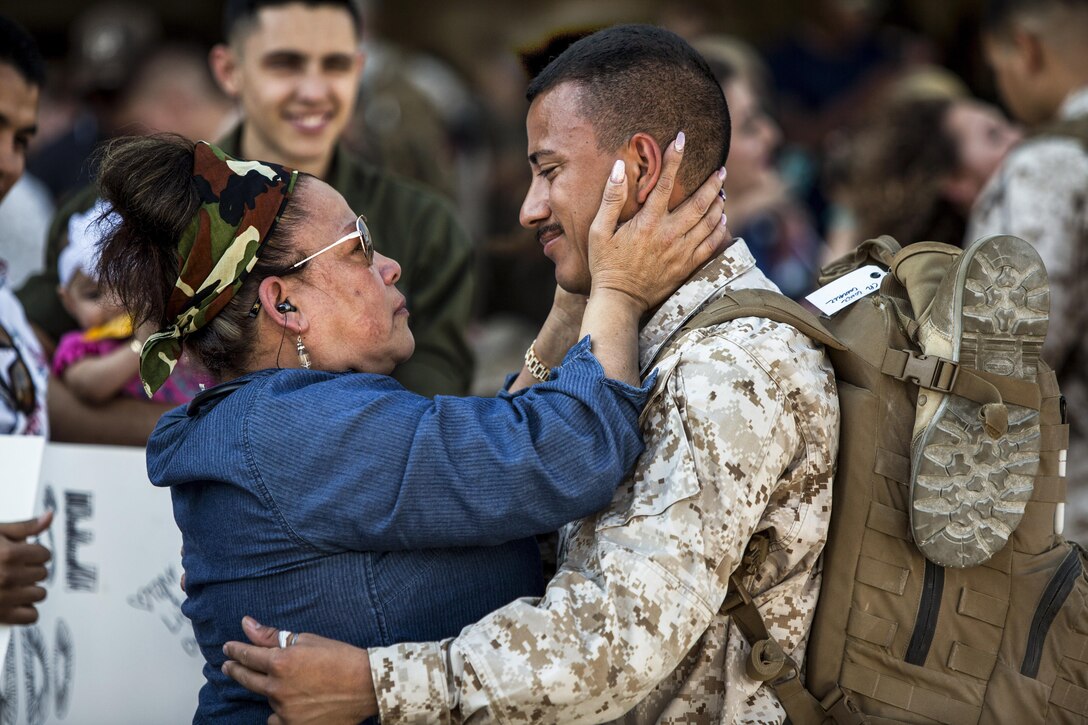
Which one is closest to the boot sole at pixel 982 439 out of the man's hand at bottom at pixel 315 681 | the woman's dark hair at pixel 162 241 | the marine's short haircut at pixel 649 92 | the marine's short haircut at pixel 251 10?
the marine's short haircut at pixel 649 92

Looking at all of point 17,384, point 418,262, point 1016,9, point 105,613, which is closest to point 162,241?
point 17,384

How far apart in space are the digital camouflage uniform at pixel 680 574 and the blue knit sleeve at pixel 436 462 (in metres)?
0.13

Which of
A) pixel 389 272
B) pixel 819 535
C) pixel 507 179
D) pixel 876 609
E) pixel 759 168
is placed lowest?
pixel 876 609

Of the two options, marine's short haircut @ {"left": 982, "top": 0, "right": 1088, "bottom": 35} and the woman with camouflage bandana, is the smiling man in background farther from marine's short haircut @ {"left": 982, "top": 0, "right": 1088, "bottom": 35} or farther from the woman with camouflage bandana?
marine's short haircut @ {"left": 982, "top": 0, "right": 1088, "bottom": 35}

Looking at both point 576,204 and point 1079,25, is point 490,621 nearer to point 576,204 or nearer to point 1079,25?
point 576,204

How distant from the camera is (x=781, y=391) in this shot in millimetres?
2447

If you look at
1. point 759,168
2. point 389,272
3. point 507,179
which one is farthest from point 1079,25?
point 507,179

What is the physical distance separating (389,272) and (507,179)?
6902 mm

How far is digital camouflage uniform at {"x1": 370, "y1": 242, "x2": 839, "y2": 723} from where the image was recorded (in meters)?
2.31

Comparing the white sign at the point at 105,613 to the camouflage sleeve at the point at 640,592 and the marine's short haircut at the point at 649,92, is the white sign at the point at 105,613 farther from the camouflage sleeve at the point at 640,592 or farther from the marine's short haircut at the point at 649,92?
the marine's short haircut at the point at 649,92

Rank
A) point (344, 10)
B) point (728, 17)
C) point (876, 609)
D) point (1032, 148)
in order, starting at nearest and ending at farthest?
point (876, 609), point (1032, 148), point (344, 10), point (728, 17)

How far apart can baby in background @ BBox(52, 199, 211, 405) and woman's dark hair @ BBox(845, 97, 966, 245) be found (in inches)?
139

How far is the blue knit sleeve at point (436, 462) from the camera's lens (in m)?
2.31

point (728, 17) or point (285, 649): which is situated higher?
point (728, 17)
